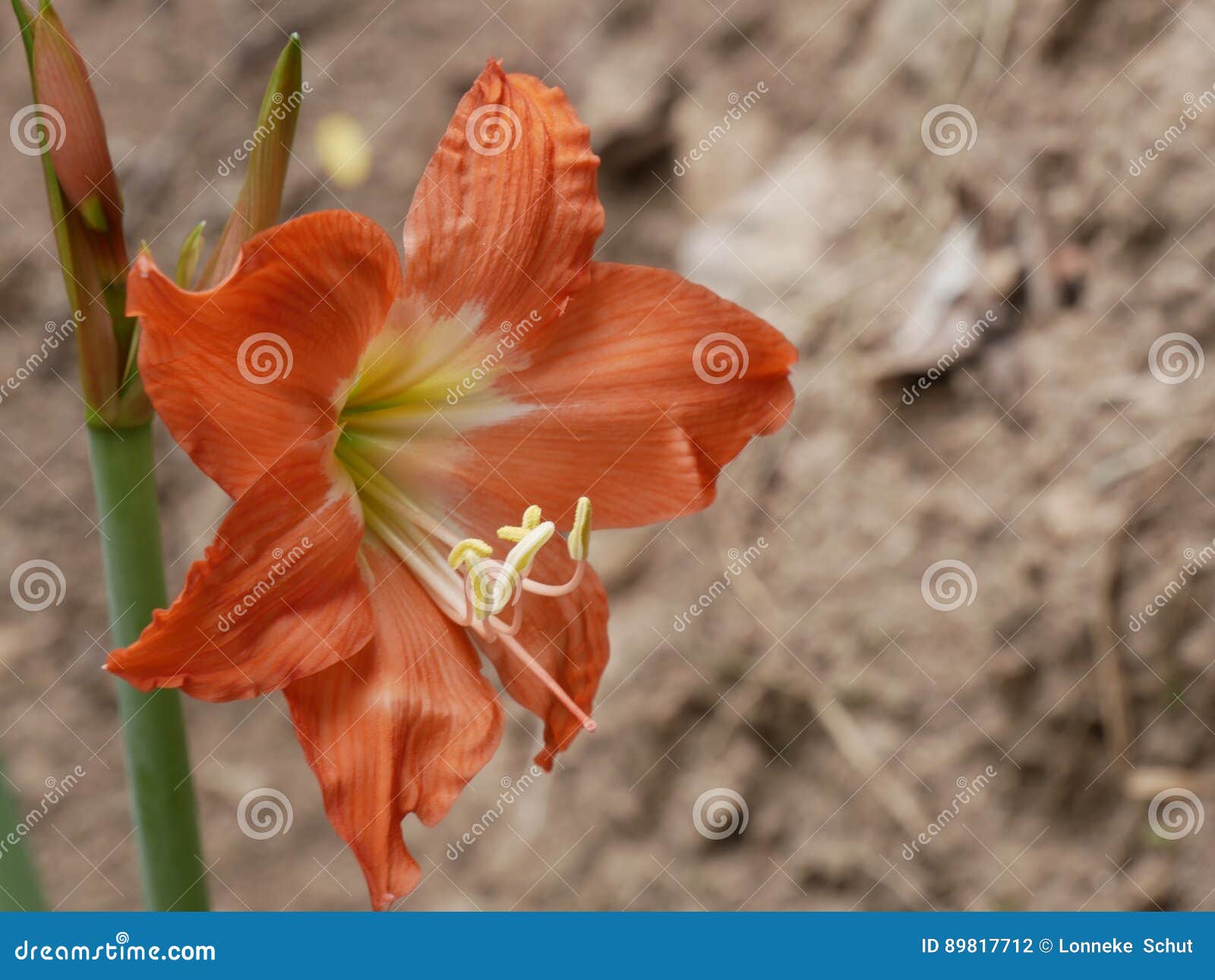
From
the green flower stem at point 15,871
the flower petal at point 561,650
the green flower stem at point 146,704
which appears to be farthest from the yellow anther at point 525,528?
the green flower stem at point 15,871

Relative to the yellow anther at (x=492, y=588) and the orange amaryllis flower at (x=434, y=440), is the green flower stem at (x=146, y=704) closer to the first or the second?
Result: the orange amaryllis flower at (x=434, y=440)

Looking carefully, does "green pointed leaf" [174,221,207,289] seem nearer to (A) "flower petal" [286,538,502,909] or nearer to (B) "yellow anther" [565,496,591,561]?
(A) "flower petal" [286,538,502,909]

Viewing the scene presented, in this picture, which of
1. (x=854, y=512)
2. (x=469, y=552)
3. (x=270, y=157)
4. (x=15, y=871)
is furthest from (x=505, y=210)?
(x=854, y=512)

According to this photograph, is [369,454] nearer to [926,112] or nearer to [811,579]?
[811,579]

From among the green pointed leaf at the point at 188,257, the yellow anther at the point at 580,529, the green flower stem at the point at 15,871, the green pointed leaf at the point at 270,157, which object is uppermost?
the green pointed leaf at the point at 270,157

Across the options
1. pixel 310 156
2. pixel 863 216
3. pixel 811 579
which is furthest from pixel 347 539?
pixel 310 156

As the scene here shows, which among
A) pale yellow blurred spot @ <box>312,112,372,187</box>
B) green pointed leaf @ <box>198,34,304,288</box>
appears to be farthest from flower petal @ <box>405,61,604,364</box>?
pale yellow blurred spot @ <box>312,112,372,187</box>

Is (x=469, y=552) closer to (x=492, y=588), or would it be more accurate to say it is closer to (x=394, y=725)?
(x=492, y=588)
